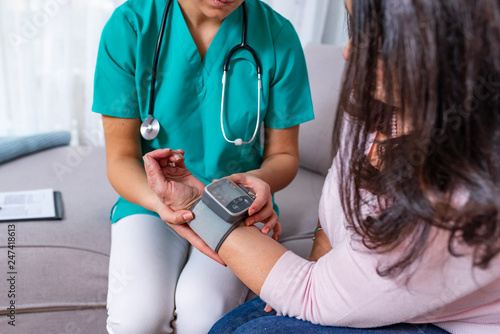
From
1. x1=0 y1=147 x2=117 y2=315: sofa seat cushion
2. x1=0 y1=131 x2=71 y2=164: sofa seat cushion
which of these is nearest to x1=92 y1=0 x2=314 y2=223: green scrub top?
x1=0 y1=147 x2=117 y2=315: sofa seat cushion

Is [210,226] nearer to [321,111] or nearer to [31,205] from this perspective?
[31,205]

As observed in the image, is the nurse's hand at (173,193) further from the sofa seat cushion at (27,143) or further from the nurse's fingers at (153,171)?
the sofa seat cushion at (27,143)

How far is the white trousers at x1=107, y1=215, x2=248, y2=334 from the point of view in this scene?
0.89 m

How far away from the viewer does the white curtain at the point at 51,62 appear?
1.99 meters

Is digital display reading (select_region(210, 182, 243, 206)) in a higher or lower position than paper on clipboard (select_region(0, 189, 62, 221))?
higher

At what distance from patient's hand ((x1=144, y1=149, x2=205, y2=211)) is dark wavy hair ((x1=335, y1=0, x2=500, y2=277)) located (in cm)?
39

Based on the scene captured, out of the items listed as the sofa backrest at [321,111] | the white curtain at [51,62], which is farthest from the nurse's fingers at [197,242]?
the white curtain at [51,62]

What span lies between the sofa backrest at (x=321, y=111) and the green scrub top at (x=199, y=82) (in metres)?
0.39

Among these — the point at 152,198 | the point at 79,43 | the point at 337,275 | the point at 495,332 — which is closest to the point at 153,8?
the point at 152,198

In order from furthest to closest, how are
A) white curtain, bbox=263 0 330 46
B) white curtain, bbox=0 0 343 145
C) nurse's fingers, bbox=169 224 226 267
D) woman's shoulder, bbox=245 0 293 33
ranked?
white curtain, bbox=263 0 330 46 → white curtain, bbox=0 0 343 145 → woman's shoulder, bbox=245 0 293 33 → nurse's fingers, bbox=169 224 226 267

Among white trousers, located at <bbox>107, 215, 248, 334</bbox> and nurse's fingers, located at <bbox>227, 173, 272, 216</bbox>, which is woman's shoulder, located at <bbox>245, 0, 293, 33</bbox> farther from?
white trousers, located at <bbox>107, 215, 248, 334</bbox>

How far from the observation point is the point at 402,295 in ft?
2.07

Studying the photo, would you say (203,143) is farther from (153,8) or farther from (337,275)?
(337,275)

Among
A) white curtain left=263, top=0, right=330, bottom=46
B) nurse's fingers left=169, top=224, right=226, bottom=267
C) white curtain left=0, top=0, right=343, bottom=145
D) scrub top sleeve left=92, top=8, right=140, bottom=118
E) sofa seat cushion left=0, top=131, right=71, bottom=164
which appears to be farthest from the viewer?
white curtain left=263, top=0, right=330, bottom=46
